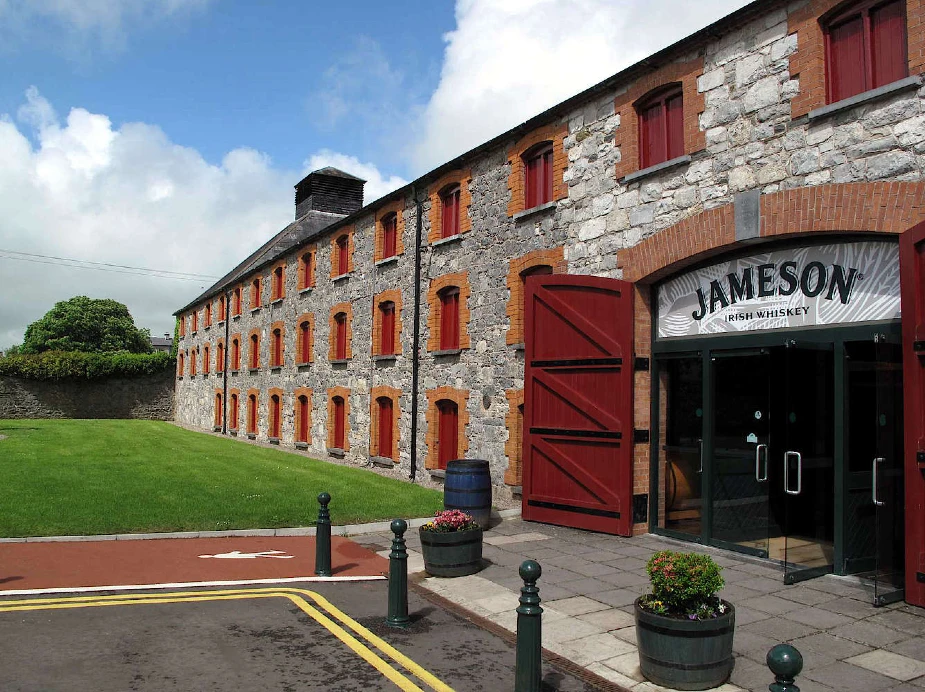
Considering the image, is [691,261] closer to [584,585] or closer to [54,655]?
[584,585]

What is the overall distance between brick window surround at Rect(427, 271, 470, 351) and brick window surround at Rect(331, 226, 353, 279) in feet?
16.9

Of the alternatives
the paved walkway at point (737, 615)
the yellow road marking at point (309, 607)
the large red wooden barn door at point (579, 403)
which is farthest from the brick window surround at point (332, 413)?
the yellow road marking at point (309, 607)

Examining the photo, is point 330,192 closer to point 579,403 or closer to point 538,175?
point 538,175

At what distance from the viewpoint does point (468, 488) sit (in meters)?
10.9

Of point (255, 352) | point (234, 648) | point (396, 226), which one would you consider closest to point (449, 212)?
point (396, 226)

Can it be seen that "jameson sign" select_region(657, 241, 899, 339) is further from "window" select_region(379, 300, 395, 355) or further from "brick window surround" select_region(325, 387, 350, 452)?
"brick window surround" select_region(325, 387, 350, 452)

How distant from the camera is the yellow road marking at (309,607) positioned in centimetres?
550

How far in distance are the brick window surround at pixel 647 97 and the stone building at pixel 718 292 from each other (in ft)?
0.11

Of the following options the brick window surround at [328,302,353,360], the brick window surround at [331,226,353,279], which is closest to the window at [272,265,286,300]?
the brick window surround at [331,226,353,279]

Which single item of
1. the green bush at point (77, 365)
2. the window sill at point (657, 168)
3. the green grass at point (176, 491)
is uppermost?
the window sill at point (657, 168)

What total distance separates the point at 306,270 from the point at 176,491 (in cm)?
1242

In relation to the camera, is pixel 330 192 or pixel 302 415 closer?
pixel 302 415

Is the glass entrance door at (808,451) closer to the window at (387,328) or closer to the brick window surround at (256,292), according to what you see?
the window at (387,328)

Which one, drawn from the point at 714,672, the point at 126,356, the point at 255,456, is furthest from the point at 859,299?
the point at 126,356
